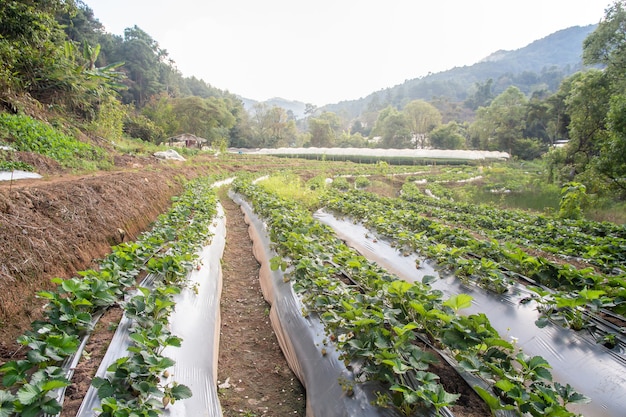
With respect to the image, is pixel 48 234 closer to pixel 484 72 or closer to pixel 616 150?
pixel 616 150

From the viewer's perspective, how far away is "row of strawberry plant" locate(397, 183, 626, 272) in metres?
5.03

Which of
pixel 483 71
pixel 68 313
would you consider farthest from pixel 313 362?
pixel 483 71

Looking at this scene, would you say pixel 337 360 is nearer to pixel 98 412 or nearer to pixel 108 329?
pixel 98 412

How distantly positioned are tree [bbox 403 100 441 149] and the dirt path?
6014 centimetres

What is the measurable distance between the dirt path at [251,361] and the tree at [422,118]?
60137mm

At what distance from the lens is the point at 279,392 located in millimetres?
2955

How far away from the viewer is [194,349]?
9.45 feet

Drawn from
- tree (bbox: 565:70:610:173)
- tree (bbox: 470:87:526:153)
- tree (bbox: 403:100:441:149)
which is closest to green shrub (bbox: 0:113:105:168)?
tree (bbox: 565:70:610:173)

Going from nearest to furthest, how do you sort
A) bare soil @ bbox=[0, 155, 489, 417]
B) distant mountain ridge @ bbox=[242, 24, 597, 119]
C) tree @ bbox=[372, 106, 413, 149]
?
bare soil @ bbox=[0, 155, 489, 417] → tree @ bbox=[372, 106, 413, 149] → distant mountain ridge @ bbox=[242, 24, 597, 119]

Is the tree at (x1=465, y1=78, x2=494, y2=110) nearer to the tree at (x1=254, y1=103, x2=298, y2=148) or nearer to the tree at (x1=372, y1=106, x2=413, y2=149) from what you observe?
the tree at (x1=372, y1=106, x2=413, y2=149)

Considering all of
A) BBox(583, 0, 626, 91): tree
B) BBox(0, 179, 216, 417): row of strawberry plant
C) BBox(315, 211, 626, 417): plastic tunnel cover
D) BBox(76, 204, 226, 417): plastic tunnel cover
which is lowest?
BBox(315, 211, 626, 417): plastic tunnel cover

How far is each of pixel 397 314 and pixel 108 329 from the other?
2463 millimetres

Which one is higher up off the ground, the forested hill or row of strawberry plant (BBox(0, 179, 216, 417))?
the forested hill

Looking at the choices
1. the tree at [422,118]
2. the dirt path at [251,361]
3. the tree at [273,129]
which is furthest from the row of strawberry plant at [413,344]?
the tree at [422,118]
